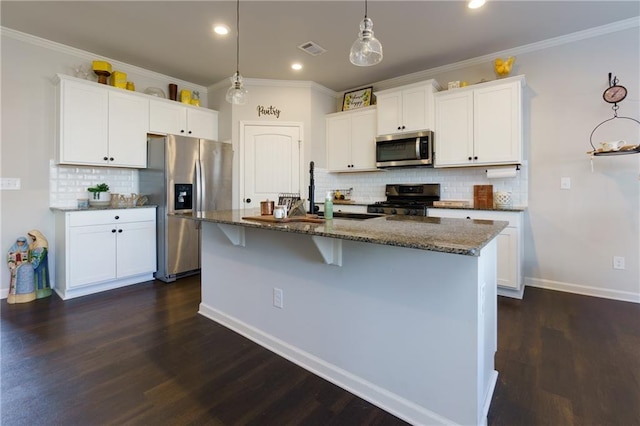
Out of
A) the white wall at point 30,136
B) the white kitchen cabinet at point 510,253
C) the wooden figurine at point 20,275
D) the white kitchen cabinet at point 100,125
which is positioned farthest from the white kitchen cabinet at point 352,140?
the wooden figurine at point 20,275

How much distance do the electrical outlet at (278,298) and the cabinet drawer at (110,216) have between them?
90.3 inches

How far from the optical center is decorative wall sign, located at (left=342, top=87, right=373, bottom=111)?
4488 millimetres

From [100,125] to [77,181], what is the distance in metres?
0.70

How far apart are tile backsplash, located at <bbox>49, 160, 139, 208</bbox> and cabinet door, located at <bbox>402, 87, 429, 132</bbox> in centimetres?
355

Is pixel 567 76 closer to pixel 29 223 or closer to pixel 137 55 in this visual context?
pixel 137 55

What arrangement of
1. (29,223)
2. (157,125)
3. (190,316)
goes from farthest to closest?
(157,125) → (29,223) → (190,316)

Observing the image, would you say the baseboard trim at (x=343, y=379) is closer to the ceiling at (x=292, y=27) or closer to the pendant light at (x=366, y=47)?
the pendant light at (x=366, y=47)

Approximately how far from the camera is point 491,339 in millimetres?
1658

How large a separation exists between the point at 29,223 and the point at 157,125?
168 cm

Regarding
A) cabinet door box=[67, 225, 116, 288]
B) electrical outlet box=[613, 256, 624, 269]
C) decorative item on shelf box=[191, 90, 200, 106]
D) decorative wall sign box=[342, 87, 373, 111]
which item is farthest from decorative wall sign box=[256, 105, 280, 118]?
electrical outlet box=[613, 256, 624, 269]

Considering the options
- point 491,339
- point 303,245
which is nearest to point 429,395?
point 491,339

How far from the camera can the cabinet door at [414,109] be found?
12.1 feet

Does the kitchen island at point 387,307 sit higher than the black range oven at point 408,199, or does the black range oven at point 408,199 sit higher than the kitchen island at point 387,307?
the black range oven at point 408,199

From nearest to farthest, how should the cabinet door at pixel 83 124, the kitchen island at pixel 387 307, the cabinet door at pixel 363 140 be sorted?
the kitchen island at pixel 387 307 → the cabinet door at pixel 83 124 → the cabinet door at pixel 363 140
